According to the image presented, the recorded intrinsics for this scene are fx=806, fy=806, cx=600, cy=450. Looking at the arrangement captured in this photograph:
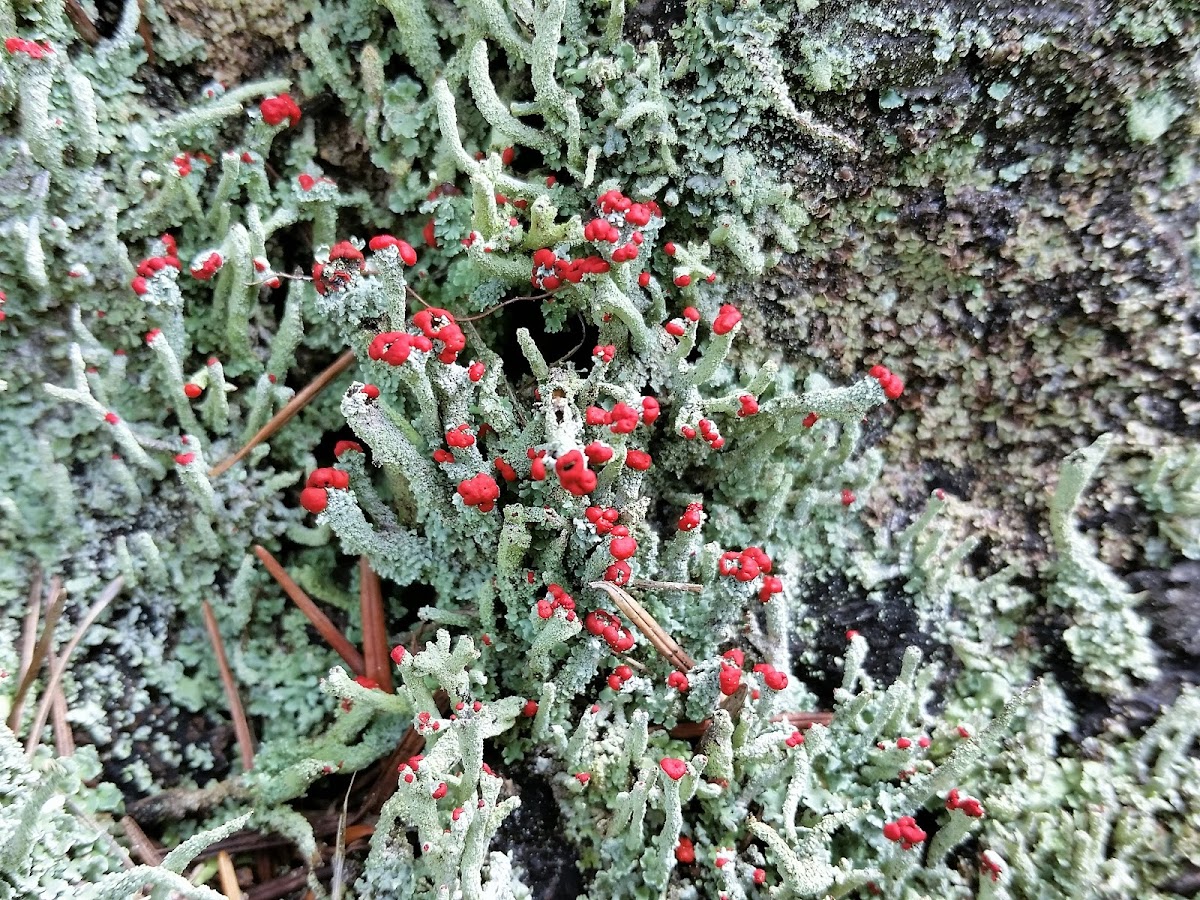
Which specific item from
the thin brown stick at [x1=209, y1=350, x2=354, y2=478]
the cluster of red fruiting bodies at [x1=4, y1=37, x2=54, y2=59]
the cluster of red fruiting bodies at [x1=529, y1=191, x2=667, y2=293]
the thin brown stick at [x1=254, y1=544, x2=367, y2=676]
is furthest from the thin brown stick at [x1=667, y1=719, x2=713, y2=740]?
the cluster of red fruiting bodies at [x1=4, y1=37, x2=54, y2=59]

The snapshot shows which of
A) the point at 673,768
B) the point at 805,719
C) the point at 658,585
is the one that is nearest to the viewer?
the point at 673,768

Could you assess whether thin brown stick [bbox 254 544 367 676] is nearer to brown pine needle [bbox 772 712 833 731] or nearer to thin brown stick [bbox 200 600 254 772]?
thin brown stick [bbox 200 600 254 772]

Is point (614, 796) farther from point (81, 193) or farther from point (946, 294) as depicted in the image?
point (81, 193)

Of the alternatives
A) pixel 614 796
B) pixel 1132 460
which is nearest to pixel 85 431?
pixel 614 796

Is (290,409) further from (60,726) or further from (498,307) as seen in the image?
(60,726)

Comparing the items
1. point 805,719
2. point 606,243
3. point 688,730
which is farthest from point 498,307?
point 805,719

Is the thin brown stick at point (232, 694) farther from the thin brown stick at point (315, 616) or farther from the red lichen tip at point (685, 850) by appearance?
the red lichen tip at point (685, 850)

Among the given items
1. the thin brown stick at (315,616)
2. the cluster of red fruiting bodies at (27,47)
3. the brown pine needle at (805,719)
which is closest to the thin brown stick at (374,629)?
the thin brown stick at (315,616)
